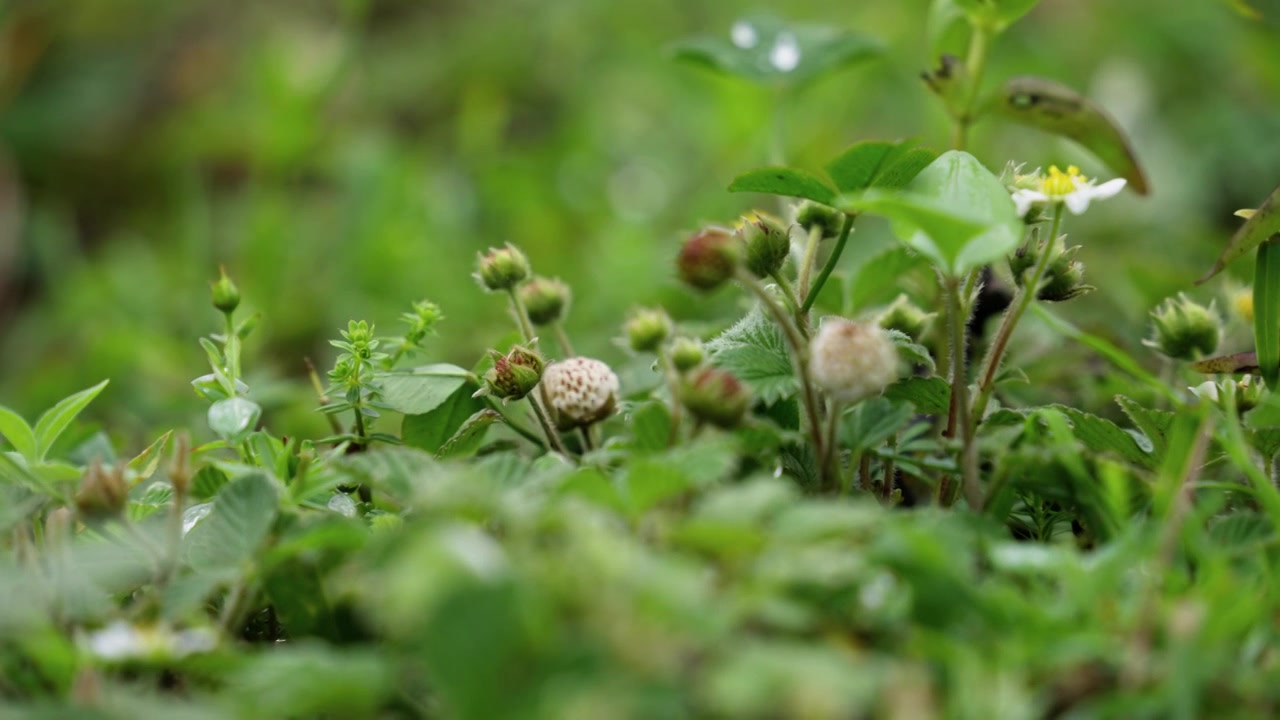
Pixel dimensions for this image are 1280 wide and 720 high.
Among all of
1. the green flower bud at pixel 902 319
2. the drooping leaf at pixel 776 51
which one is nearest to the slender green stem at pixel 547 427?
the green flower bud at pixel 902 319

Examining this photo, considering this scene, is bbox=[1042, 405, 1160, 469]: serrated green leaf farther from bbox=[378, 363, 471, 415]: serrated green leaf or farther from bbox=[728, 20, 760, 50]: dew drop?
bbox=[728, 20, 760, 50]: dew drop

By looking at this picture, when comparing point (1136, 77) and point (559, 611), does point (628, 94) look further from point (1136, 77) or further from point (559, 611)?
point (559, 611)

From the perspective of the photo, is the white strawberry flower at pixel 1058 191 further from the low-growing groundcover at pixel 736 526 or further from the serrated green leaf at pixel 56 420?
the serrated green leaf at pixel 56 420

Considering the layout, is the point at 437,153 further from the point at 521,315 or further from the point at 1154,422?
the point at 1154,422

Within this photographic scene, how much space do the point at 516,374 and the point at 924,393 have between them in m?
0.23

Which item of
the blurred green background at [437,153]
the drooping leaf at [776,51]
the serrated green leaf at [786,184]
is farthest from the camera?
the blurred green background at [437,153]

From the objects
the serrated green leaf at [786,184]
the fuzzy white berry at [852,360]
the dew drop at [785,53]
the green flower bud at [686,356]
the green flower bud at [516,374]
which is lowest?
the green flower bud at [516,374]

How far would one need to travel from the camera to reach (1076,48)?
2.23m

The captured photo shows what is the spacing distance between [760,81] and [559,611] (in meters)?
0.75

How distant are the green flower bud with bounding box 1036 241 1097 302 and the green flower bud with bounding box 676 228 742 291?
214 mm

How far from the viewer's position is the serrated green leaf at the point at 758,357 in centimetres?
61

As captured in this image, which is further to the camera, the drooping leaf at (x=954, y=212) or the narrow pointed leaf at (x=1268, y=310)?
the narrow pointed leaf at (x=1268, y=310)

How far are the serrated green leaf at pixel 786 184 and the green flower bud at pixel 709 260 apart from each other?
70mm

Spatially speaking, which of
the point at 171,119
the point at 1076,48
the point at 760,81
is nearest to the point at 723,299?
the point at 760,81
